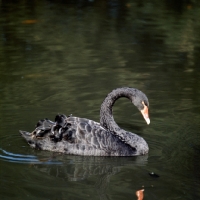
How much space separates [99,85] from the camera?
7801 mm

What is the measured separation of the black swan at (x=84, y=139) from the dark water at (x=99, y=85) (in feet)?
0.32

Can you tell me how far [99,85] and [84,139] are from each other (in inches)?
90.0

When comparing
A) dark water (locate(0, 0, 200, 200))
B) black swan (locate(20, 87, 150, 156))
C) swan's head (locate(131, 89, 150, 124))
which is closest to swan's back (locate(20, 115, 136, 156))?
black swan (locate(20, 87, 150, 156))

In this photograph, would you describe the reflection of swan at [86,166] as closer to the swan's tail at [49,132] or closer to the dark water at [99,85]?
the dark water at [99,85]

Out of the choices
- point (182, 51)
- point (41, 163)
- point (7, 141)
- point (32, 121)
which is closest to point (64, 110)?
point (32, 121)

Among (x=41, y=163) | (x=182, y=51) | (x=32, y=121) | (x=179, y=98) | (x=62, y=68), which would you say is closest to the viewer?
(x=41, y=163)

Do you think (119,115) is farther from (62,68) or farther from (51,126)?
(62,68)

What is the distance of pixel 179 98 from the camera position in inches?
286

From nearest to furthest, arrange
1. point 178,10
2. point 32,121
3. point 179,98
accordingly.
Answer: point 32,121, point 179,98, point 178,10

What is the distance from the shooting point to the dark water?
4.95 metres

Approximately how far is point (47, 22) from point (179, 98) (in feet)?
16.8

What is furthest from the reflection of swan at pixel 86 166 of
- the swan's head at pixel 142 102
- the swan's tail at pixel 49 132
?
the swan's head at pixel 142 102

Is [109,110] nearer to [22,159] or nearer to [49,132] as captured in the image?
[49,132]

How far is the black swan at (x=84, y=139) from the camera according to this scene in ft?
18.3
